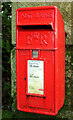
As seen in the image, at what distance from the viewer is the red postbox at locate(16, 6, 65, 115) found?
2234 mm

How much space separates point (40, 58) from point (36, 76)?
228 millimetres

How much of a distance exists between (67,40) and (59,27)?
35cm

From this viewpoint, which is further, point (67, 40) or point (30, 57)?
point (67, 40)

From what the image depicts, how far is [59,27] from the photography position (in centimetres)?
231

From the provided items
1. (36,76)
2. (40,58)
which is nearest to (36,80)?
(36,76)

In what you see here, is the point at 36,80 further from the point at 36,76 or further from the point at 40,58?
the point at 40,58

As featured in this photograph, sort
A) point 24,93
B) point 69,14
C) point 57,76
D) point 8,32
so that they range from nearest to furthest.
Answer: point 57,76 → point 24,93 → point 69,14 → point 8,32

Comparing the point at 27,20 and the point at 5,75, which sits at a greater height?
the point at 27,20

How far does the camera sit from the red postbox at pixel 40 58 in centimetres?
223

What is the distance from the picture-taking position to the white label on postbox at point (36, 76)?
2293mm

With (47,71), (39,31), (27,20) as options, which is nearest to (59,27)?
(39,31)

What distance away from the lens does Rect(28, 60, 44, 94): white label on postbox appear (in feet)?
7.52

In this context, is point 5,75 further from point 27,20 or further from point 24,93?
point 27,20

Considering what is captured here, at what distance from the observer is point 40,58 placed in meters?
2.28
